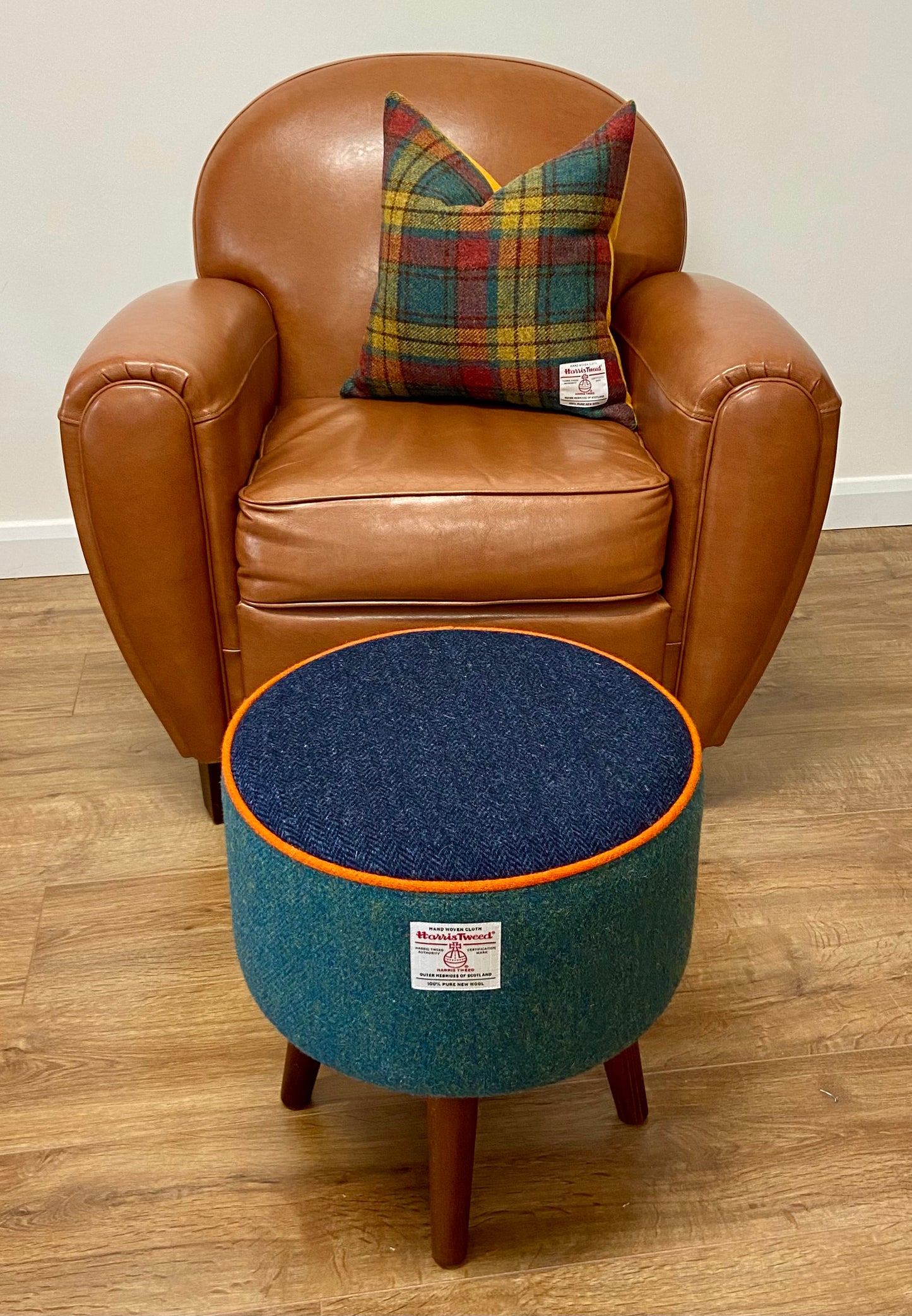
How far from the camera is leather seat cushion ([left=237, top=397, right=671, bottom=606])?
1.56 m

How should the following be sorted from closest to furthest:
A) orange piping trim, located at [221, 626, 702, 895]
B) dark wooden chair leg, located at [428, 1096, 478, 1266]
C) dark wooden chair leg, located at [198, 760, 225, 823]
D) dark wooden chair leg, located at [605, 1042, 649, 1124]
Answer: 1. orange piping trim, located at [221, 626, 702, 895]
2. dark wooden chair leg, located at [428, 1096, 478, 1266]
3. dark wooden chair leg, located at [605, 1042, 649, 1124]
4. dark wooden chair leg, located at [198, 760, 225, 823]

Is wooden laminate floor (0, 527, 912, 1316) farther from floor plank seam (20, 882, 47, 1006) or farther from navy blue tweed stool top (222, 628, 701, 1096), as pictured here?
navy blue tweed stool top (222, 628, 701, 1096)

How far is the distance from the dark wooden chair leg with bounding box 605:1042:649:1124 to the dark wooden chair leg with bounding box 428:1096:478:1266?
207mm

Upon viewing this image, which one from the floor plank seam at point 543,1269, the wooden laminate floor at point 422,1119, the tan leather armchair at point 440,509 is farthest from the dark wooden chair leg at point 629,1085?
the tan leather armchair at point 440,509


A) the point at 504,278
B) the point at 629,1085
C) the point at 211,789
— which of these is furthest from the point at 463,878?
the point at 504,278

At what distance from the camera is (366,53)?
2.29m

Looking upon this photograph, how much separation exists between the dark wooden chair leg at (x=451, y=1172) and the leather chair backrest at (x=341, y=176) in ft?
4.44

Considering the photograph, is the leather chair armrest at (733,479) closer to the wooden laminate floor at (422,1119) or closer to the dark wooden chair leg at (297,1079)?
the wooden laminate floor at (422,1119)

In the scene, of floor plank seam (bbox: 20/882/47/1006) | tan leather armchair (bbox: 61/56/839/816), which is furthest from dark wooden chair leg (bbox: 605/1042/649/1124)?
floor plank seam (bbox: 20/882/47/1006)

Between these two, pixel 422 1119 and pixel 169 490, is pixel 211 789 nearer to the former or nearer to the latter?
pixel 169 490

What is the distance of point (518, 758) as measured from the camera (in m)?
1.07

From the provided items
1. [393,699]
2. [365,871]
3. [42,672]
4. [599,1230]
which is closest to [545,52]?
[42,672]

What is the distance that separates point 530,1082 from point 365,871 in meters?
0.25

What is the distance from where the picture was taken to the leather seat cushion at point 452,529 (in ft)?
5.13
